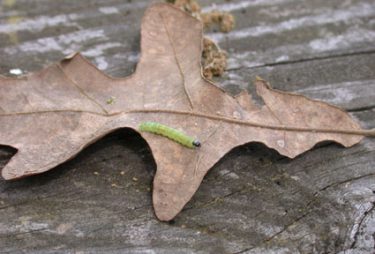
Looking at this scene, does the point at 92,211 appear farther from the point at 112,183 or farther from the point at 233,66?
the point at 233,66

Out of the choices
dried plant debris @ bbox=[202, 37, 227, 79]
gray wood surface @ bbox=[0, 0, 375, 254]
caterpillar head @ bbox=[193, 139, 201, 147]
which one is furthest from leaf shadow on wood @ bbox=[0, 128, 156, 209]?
dried plant debris @ bbox=[202, 37, 227, 79]

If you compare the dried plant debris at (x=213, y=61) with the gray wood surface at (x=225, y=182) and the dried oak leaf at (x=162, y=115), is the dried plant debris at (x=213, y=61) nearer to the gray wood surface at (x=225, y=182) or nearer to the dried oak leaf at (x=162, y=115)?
the gray wood surface at (x=225, y=182)

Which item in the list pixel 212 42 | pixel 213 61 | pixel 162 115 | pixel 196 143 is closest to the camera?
pixel 196 143

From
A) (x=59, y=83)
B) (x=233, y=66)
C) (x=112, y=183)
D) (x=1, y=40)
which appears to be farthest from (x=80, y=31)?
(x=112, y=183)

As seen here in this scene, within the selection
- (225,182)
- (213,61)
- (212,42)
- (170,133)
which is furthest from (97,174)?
(212,42)

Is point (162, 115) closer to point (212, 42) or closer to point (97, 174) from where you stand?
point (97, 174)
